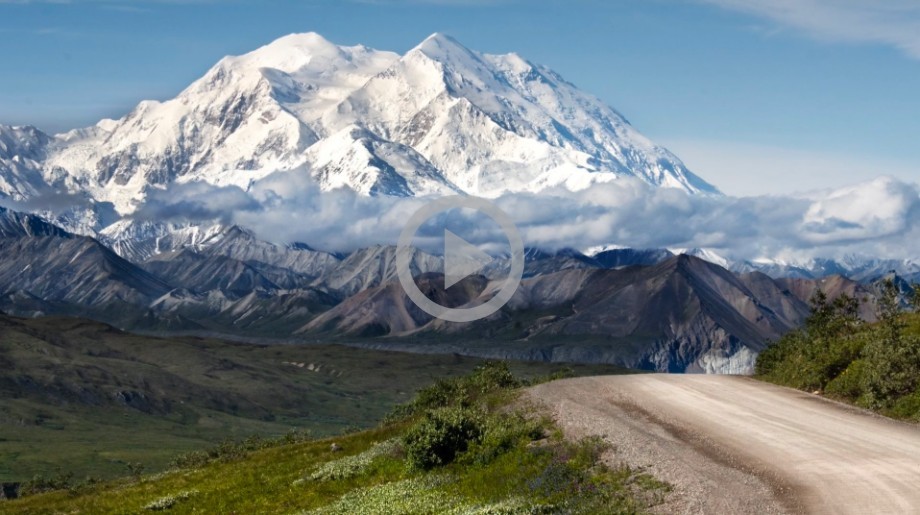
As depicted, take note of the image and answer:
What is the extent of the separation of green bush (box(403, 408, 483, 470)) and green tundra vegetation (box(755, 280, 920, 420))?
1649 centimetres

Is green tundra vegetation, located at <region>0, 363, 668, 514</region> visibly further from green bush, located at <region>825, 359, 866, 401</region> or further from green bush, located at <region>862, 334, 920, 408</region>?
green bush, located at <region>825, 359, 866, 401</region>

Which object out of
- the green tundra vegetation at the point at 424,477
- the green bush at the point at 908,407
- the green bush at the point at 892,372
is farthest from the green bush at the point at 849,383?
the green tundra vegetation at the point at 424,477

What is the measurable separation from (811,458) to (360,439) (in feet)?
76.0

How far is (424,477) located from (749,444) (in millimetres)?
10900

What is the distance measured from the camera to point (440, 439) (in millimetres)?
42375

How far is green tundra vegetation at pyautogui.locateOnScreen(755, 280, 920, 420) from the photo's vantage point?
4781cm

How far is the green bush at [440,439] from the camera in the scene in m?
42.4

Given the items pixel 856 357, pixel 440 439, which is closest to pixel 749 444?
pixel 440 439

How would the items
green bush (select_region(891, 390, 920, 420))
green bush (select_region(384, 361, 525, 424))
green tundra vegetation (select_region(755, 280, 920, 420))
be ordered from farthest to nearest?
1. green bush (select_region(384, 361, 525, 424))
2. green tundra vegetation (select_region(755, 280, 920, 420))
3. green bush (select_region(891, 390, 920, 420))

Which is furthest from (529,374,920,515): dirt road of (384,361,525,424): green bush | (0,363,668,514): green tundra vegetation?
(384,361,525,424): green bush

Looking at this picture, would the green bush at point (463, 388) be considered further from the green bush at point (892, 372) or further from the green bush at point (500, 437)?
the green bush at point (892, 372)

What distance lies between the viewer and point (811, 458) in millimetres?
36281

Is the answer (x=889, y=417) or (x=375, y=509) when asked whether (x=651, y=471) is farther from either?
(x=889, y=417)

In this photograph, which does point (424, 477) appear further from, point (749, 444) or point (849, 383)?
point (849, 383)
